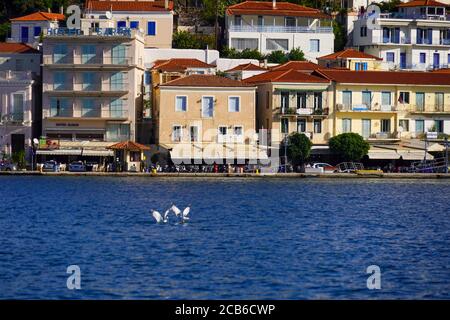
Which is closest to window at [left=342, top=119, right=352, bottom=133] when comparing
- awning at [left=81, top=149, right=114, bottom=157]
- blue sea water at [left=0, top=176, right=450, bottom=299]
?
blue sea water at [left=0, top=176, right=450, bottom=299]

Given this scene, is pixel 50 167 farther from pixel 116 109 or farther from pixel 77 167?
pixel 116 109

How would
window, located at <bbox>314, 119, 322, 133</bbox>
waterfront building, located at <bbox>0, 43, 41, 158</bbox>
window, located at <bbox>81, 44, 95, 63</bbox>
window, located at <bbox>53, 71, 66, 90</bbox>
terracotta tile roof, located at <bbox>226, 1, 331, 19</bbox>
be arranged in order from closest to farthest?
window, located at <bbox>53, 71, 66, 90</bbox>
window, located at <bbox>81, 44, 95, 63</bbox>
waterfront building, located at <bbox>0, 43, 41, 158</bbox>
window, located at <bbox>314, 119, 322, 133</bbox>
terracotta tile roof, located at <bbox>226, 1, 331, 19</bbox>

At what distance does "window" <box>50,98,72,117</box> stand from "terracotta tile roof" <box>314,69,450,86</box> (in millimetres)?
15665

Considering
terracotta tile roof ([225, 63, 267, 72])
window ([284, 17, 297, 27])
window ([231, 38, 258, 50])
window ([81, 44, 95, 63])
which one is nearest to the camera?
window ([81, 44, 95, 63])

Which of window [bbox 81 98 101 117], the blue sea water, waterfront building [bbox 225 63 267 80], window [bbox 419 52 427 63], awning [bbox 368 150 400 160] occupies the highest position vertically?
window [bbox 419 52 427 63]

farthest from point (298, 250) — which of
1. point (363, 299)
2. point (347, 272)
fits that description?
point (363, 299)

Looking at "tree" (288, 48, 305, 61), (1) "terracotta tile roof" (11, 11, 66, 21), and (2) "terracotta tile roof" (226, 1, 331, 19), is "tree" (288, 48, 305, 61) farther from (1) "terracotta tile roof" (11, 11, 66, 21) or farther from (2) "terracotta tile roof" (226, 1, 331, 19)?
(1) "terracotta tile roof" (11, 11, 66, 21)

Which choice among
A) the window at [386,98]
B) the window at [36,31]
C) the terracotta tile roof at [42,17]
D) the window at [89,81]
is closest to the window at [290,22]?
the window at [386,98]

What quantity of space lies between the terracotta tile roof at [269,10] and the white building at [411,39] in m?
3.93

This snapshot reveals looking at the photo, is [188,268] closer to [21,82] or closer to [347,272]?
[347,272]

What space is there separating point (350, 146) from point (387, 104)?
6.40 m

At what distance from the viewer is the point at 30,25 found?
97812 mm

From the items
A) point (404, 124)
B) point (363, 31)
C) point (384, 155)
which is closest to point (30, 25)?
point (363, 31)

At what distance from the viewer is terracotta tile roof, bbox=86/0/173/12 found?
9394 centimetres
